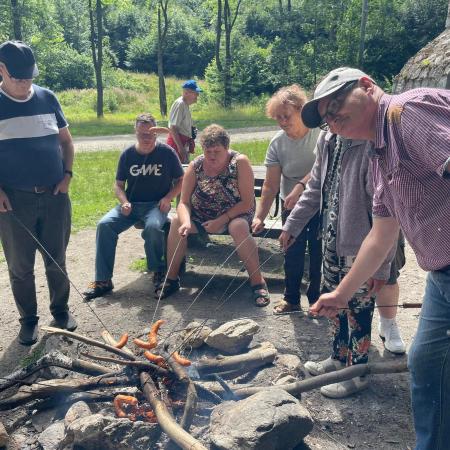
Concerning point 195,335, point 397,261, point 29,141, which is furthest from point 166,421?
point 29,141

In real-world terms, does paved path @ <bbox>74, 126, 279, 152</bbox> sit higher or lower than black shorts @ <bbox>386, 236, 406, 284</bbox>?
lower

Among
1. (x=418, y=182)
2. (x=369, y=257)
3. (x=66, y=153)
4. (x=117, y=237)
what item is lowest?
(x=117, y=237)

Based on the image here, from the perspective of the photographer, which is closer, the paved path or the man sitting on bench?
the man sitting on bench

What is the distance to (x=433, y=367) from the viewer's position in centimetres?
230

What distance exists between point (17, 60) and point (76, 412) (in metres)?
2.50

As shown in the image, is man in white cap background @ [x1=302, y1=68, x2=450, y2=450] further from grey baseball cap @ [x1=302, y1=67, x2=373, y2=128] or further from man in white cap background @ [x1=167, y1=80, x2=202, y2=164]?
man in white cap background @ [x1=167, y1=80, x2=202, y2=164]

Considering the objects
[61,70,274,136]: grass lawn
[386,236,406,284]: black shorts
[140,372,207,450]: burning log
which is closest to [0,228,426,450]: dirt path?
[386,236,406,284]: black shorts

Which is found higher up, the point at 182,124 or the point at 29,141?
the point at 29,141

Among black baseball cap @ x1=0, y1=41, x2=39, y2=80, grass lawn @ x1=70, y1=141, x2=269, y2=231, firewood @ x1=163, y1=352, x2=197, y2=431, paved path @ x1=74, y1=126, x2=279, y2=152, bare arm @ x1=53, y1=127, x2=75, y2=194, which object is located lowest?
paved path @ x1=74, y1=126, x2=279, y2=152

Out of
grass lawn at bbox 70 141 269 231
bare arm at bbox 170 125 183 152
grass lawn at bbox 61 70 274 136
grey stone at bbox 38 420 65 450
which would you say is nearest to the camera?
grey stone at bbox 38 420 65 450

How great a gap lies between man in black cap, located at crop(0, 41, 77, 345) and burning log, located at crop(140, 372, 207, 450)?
5.20 feet

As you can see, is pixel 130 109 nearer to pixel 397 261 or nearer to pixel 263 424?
Result: pixel 397 261

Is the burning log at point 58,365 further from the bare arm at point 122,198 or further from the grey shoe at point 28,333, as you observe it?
the bare arm at point 122,198

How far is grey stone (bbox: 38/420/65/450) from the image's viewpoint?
2885 mm
